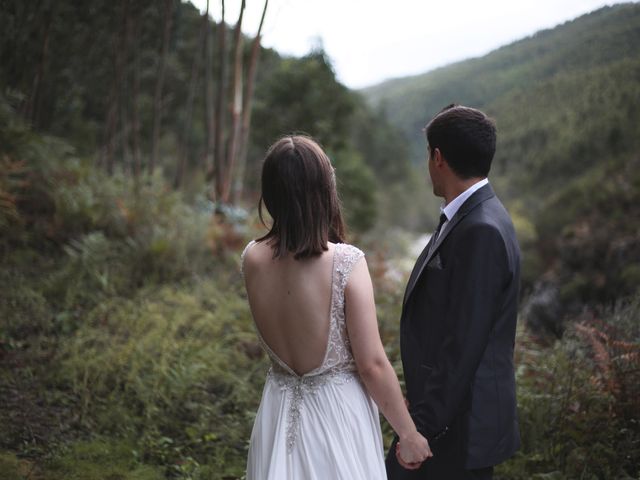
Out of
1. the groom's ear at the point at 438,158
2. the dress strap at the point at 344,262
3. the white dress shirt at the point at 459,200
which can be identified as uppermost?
the groom's ear at the point at 438,158

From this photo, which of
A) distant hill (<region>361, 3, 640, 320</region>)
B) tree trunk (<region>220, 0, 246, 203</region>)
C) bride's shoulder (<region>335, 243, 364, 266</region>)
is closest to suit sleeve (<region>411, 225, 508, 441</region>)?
bride's shoulder (<region>335, 243, 364, 266</region>)

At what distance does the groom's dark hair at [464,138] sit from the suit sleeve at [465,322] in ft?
0.91

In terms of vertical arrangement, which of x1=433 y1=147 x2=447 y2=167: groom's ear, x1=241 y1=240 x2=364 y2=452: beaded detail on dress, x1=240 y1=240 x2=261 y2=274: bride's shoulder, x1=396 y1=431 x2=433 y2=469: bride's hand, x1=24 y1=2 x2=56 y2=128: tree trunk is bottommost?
x1=396 y1=431 x2=433 y2=469: bride's hand

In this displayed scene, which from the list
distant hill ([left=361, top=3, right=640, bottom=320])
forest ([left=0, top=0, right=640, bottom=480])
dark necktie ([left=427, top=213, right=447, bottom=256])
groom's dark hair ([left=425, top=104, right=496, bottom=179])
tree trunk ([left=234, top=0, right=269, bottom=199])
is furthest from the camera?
tree trunk ([left=234, top=0, right=269, bottom=199])

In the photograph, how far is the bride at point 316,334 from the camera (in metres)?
1.82

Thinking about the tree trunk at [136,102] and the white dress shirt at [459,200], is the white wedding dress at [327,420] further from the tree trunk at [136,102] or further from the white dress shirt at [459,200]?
the tree trunk at [136,102]

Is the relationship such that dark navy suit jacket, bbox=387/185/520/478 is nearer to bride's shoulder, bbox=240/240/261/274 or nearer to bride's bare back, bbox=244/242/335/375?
bride's bare back, bbox=244/242/335/375

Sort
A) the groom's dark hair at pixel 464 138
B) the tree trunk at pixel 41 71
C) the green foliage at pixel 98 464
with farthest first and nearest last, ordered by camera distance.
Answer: the tree trunk at pixel 41 71
the green foliage at pixel 98 464
the groom's dark hair at pixel 464 138

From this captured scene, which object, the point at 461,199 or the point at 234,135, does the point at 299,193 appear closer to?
the point at 461,199

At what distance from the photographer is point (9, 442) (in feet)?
10.9

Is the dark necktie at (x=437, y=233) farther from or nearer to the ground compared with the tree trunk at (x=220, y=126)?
nearer to the ground

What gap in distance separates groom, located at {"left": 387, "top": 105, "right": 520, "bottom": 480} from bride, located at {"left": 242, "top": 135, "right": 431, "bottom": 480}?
17 centimetres

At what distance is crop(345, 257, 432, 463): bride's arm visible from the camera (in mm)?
1832

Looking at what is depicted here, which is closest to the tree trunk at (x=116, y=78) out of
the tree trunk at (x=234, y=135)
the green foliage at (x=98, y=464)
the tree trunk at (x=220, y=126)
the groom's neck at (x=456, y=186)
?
the tree trunk at (x=220, y=126)
